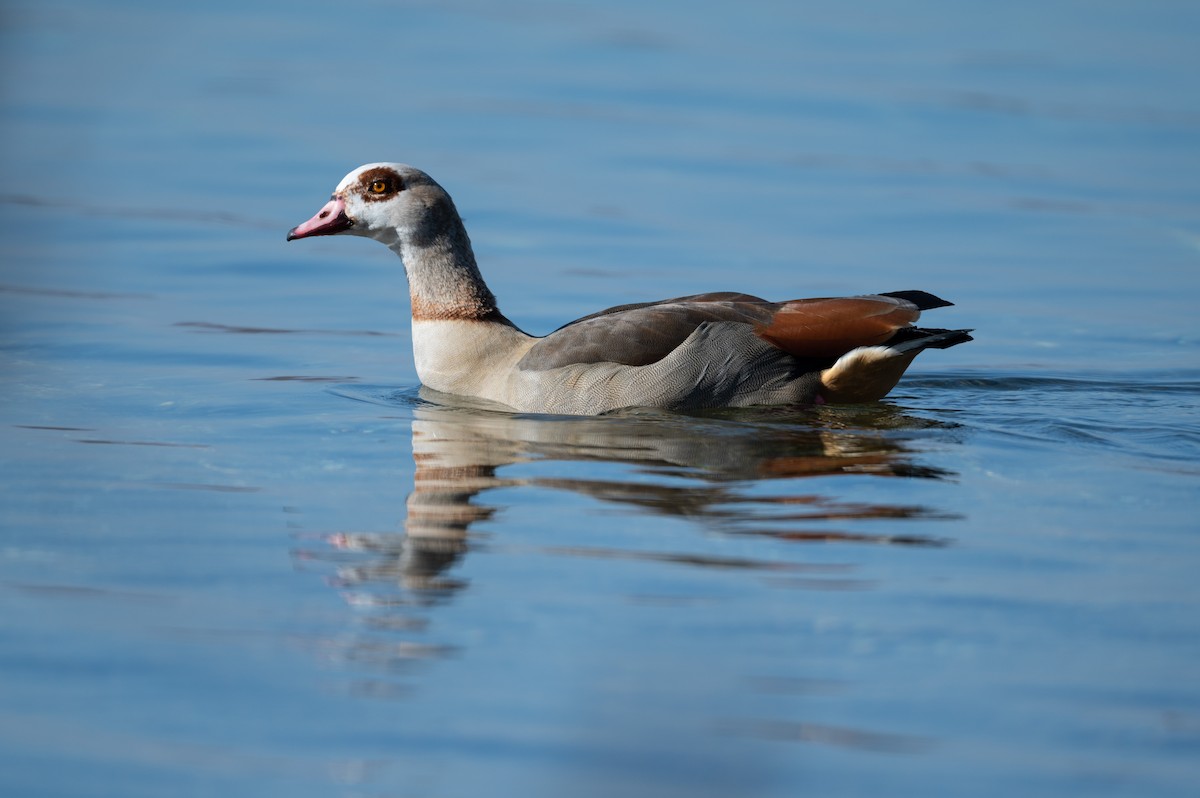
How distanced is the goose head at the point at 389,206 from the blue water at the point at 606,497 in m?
1.02

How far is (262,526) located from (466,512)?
88 cm

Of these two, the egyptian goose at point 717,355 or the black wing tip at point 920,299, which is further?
the black wing tip at point 920,299

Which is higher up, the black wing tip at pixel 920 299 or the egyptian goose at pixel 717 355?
the black wing tip at pixel 920 299

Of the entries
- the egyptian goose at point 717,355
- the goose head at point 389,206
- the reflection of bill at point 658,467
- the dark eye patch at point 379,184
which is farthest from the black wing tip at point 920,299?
the dark eye patch at point 379,184

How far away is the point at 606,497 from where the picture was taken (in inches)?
309

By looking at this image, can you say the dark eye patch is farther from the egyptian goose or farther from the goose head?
the egyptian goose

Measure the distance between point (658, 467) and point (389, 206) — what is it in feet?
9.89

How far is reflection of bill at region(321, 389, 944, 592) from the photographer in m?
7.15

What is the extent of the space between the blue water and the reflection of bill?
0.11 feet

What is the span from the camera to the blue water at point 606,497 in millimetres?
5148

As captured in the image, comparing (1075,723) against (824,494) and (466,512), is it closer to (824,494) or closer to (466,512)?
(824,494)

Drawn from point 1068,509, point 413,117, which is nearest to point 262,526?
point 1068,509

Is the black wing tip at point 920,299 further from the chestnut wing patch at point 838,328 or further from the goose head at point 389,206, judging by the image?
the goose head at point 389,206

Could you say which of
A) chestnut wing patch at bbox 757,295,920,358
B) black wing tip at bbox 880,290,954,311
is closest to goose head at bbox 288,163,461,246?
chestnut wing patch at bbox 757,295,920,358
